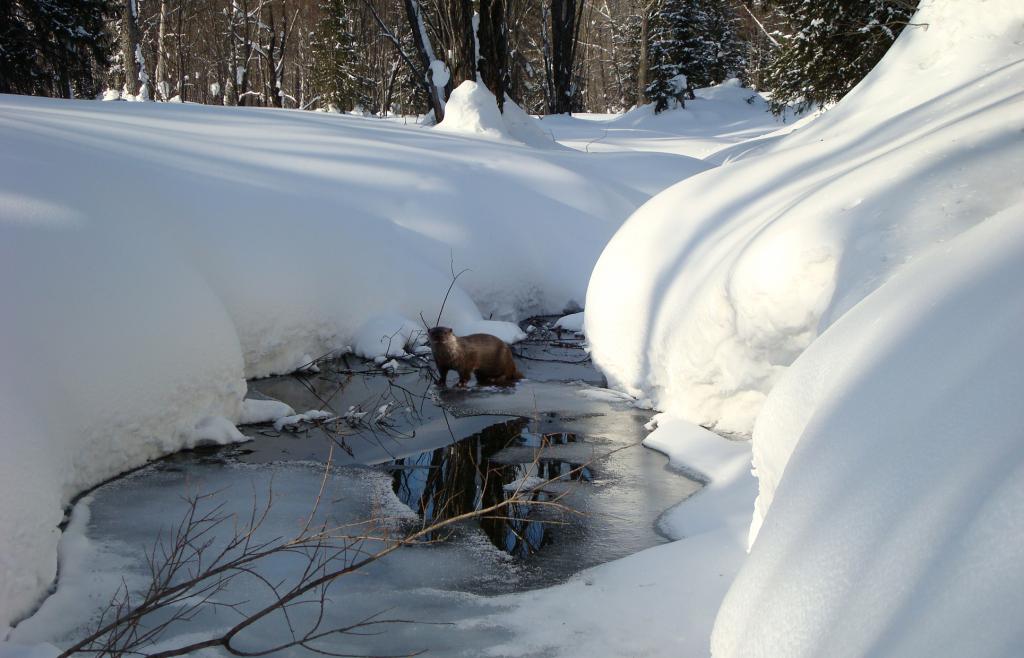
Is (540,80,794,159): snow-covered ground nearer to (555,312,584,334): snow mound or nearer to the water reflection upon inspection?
(555,312,584,334): snow mound

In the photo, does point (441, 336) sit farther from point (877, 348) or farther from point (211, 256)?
point (877, 348)

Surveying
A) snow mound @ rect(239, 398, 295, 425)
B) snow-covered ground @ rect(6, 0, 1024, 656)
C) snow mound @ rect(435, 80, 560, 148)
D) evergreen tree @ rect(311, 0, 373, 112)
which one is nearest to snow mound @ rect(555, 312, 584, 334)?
snow-covered ground @ rect(6, 0, 1024, 656)

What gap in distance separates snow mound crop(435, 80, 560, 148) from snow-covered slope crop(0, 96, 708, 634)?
0.84 metres

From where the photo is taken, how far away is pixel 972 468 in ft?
5.34

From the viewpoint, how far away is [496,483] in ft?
15.7

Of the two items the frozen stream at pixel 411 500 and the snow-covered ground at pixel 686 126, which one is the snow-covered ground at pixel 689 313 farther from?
the snow-covered ground at pixel 686 126

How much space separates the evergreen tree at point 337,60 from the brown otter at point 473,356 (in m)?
25.3

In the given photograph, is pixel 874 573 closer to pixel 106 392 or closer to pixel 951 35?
pixel 106 392

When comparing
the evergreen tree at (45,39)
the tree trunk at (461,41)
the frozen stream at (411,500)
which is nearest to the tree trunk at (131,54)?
the evergreen tree at (45,39)

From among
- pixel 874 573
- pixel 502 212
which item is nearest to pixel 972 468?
pixel 874 573

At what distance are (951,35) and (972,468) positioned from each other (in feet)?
17.2

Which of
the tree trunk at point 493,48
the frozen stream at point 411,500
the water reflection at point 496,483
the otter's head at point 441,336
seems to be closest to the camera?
the frozen stream at point 411,500

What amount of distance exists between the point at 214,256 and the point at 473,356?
2.12 m

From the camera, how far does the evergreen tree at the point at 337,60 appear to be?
96.8 feet
